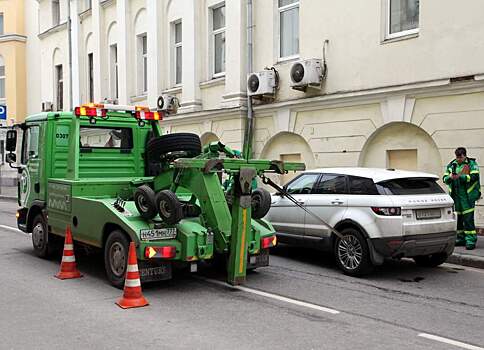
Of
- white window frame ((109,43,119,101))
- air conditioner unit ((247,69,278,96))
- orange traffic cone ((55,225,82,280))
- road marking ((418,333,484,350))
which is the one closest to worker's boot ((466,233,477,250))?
road marking ((418,333,484,350))

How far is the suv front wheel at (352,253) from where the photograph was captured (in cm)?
795

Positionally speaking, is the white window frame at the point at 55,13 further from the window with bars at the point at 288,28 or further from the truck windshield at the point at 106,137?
the truck windshield at the point at 106,137

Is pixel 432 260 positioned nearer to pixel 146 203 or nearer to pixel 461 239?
pixel 461 239

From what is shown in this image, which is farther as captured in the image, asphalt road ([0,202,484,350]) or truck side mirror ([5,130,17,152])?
truck side mirror ([5,130,17,152])

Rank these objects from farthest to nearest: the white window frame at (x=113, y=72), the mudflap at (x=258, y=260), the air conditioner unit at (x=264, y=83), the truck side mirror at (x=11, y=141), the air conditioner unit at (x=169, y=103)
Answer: the white window frame at (x=113, y=72) < the air conditioner unit at (x=169, y=103) < the air conditioner unit at (x=264, y=83) < the truck side mirror at (x=11, y=141) < the mudflap at (x=258, y=260)

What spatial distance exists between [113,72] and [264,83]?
1113 centimetres

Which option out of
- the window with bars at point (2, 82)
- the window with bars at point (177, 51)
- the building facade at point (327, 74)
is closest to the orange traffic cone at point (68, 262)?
the building facade at point (327, 74)

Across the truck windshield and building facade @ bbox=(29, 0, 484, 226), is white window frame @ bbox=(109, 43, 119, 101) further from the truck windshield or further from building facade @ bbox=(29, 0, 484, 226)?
the truck windshield

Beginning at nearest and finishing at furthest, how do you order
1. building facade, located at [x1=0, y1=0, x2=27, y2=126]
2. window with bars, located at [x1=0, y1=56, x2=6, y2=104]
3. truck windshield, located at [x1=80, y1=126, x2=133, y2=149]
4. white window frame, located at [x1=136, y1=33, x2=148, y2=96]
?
truck windshield, located at [x1=80, y1=126, x2=133, y2=149], white window frame, located at [x1=136, y1=33, x2=148, y2=96], building facade, located at [x1=0, y1=0, x2=27, y2=126], window with bars, located at [x1=0, y1=56, x2=6, y2=104]

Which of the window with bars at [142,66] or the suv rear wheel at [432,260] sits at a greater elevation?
the window with bars at [142,66]

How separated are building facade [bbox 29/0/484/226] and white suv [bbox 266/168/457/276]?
3489mm

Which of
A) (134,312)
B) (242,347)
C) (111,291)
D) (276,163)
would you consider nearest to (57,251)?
(111,291)

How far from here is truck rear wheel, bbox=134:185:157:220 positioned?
6891mm

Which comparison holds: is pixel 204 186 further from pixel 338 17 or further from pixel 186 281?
pixel 338 17
